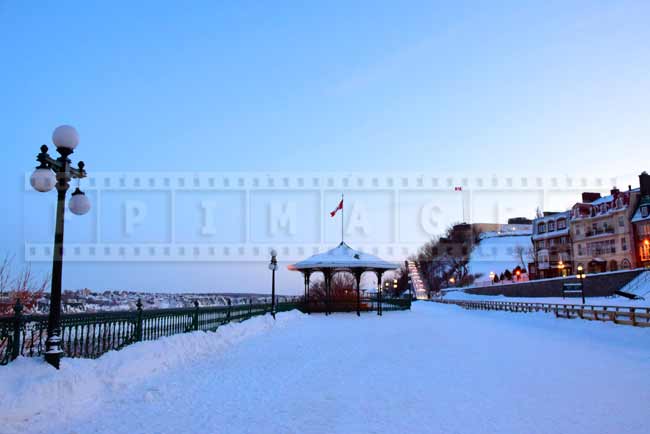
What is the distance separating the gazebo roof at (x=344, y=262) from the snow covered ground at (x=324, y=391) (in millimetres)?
18157

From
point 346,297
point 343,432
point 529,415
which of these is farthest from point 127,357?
point 346,297

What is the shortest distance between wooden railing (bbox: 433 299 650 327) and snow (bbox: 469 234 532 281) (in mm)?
47879

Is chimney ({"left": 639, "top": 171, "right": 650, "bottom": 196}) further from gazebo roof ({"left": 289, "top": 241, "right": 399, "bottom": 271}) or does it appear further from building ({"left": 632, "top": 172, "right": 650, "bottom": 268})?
gazebo roof ({"left": 289, "top": 241, "right": 399, "bottom": 271})

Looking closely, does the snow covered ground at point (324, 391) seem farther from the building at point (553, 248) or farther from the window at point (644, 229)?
the building at point (553, 248)

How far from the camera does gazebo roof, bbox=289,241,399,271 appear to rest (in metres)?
32.8

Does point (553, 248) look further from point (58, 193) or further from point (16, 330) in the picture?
point (16, 330)

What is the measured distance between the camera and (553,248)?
73.9 meters

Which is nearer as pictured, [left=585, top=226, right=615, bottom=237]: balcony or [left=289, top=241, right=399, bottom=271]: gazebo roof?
[left=289, top=241, right=399, bottom=271]: gazebo roof

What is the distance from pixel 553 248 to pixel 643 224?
18271 mm

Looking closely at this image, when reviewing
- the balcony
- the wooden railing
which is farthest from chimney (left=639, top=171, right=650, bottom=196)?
the wooden railing

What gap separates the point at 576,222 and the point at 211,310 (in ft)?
212

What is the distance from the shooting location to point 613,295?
148 ft

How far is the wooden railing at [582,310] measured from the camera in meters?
22.1

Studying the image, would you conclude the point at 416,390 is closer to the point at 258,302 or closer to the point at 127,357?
the point at 127,357
